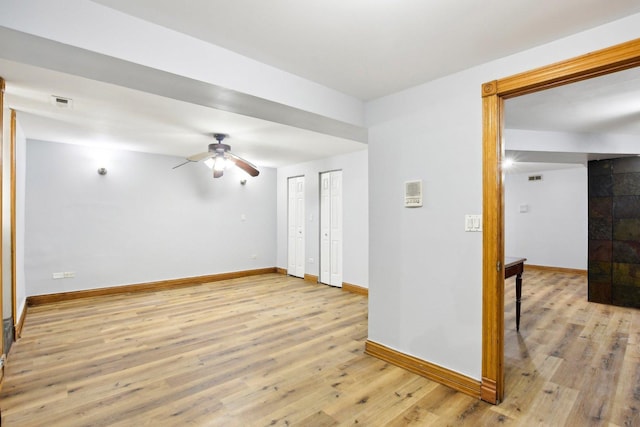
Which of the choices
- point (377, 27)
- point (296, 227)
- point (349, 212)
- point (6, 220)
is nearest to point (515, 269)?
point (349, 212)

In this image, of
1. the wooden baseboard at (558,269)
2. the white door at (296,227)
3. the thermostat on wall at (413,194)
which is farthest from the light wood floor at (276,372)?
the wooden baseboard at (558,269)

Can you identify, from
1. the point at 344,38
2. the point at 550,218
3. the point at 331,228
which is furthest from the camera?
the point at 550,218

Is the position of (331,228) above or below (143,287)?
above

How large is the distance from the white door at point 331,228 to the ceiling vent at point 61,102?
4.00m

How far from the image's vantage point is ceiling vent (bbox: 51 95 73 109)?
9.63 feet

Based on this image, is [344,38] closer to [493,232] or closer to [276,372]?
[493,232]

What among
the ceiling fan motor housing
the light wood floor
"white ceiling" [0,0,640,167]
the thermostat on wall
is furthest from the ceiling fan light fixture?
the thermostat on wall

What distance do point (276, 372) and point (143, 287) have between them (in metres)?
3.93

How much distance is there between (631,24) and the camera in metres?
1.71

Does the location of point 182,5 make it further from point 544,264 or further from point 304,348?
point 544,264

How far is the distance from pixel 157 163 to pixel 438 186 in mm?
5104

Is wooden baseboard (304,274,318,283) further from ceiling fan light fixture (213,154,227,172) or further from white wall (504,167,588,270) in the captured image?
white wall (504,167,588,270)

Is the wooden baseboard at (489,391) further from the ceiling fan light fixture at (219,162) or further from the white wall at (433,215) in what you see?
the ceiling fan light fixture at (219,162)

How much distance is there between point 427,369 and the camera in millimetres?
2557
